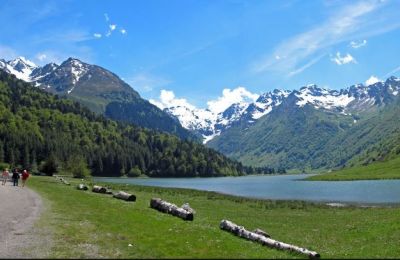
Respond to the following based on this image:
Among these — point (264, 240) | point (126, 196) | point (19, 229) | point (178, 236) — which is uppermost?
point (126, 196)

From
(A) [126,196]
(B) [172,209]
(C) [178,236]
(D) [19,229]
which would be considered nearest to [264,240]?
(C) [178,236]

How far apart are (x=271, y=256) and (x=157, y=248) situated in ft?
22.4

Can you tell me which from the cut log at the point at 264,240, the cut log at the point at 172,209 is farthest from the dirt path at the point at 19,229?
the cut log at the point at 264,240

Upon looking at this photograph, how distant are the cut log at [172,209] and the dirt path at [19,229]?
514 inches

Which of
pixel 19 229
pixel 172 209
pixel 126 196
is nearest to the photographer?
pixel 19 229

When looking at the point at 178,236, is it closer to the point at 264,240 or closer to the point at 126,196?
the point at 264,240

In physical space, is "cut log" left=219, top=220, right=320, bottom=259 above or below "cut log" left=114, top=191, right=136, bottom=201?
below

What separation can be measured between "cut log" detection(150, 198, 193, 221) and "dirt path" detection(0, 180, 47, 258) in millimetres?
13052

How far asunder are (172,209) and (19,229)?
18122 millimetres

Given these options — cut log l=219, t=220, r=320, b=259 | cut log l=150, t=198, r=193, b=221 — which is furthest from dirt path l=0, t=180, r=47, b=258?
cut log l=219, t=220, r=320, b=259

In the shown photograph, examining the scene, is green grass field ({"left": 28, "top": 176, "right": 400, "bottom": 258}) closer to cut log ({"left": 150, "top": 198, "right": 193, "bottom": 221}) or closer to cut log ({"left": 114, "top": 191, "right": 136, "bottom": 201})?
cut log ({"left": 150, "top": 198, "right": 193, "bottom": 221})

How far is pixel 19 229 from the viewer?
35.8m

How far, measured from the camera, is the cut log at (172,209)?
4638cm

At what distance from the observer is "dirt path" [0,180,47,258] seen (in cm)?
2712
